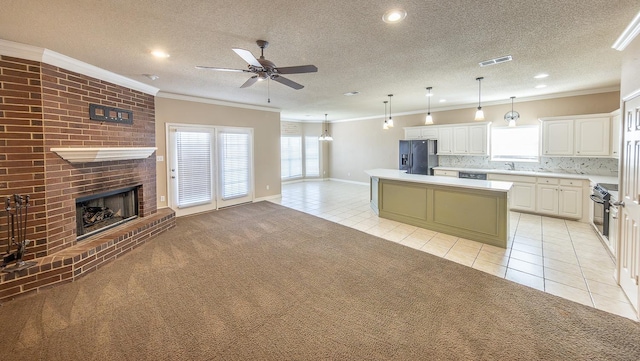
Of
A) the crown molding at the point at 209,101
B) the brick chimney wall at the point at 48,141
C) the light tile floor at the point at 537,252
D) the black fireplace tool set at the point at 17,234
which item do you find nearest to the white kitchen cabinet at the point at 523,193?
the light tile floor at the point at 537,252

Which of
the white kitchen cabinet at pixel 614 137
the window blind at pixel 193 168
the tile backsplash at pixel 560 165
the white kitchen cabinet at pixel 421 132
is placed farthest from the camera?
the white kitchen cabinet at pixel 421 132

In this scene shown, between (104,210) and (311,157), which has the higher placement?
(311,157)

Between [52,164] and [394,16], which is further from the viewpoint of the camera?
[52,164]

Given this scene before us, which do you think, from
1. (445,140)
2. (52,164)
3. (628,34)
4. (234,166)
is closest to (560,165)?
(445,140)

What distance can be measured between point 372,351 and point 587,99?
6.68m

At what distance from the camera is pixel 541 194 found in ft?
17.4

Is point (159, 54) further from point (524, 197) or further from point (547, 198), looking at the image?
point (547, 198)

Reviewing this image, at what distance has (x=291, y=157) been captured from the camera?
34.5 feet

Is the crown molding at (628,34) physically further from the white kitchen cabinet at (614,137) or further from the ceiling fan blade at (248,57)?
the ceiling fan blade at (248,57)

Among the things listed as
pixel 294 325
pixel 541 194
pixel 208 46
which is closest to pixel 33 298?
pixel 294 325

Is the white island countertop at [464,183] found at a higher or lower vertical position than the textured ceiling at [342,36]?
lower

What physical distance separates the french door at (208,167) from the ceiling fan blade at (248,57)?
366 cm

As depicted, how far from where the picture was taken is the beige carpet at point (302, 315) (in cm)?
189

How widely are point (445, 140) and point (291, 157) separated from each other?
18.8 feet
